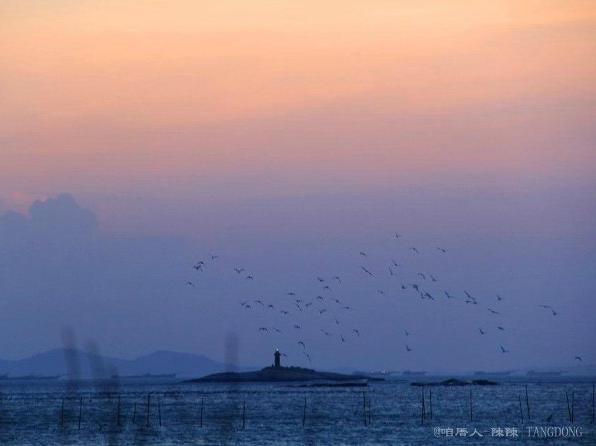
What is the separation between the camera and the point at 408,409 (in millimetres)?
115812

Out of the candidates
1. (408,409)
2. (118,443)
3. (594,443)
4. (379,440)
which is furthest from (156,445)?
(408,409)

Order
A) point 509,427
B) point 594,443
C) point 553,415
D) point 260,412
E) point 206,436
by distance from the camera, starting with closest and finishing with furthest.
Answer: point 594,443 < point 206,436 < point 509,427 < point 553,415 < point 260,412

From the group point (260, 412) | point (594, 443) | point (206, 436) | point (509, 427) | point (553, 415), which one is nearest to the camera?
point (594, 443)

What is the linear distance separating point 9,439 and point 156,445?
13.7m

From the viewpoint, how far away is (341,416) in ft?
332

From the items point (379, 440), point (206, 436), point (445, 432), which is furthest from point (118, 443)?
point (445, 432)

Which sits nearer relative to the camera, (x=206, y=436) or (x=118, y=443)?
(x=118, y=443)

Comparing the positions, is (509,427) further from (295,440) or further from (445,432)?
(295,440)

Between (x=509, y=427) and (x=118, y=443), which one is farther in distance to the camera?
(x=509, y=427)

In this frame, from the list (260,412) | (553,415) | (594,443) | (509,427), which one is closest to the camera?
(594,443)

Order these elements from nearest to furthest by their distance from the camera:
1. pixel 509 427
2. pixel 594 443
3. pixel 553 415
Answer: pixel 594 443, pixel 509 427, pixel 553 415

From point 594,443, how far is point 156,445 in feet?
86.9

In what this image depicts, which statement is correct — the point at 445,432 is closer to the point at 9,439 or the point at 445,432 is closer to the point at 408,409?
the point at 9,439

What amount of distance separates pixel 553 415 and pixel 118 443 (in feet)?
149
